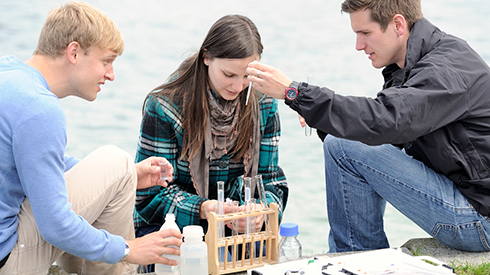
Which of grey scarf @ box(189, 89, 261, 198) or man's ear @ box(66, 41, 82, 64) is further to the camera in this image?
grey scarf @ box(189, 89, 261, 198)

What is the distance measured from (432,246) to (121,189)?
169 centimetres

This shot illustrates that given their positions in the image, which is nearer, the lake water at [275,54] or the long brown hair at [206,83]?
the long brown hair at [206,83]

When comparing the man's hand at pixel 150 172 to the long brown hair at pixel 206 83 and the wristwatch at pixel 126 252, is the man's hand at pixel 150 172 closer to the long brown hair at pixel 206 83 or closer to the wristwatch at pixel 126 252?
the long brown hair at pixel 206 83

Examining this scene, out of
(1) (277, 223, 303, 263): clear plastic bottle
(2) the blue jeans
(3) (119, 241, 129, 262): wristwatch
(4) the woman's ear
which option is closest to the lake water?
(2) the blue jeans

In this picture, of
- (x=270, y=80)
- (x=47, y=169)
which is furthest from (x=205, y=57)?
(x=47, y=169)

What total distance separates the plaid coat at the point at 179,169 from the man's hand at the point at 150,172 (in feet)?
0.51

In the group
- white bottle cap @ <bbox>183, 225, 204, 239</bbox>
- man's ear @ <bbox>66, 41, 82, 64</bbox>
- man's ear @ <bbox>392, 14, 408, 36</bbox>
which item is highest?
man's ear @ <bbox>392, 14, 408, 36</bbox>

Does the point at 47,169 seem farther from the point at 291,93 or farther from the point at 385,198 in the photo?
the point at 385,198

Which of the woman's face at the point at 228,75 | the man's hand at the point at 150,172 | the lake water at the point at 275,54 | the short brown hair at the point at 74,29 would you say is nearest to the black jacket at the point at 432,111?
→ the woman's face at the point at 228,75

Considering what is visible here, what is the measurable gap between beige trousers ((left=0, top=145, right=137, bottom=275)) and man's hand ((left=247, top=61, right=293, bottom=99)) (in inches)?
27.3

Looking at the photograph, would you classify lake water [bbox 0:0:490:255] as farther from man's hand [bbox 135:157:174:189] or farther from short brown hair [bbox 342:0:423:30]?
short brown hair [bbox 342:0:423:30]

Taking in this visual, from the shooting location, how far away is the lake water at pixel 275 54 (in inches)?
346

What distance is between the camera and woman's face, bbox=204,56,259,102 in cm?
286

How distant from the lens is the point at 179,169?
10.0ft
